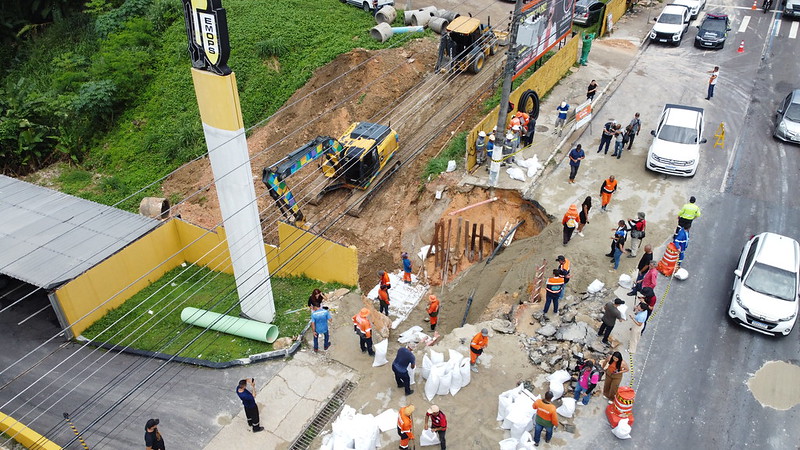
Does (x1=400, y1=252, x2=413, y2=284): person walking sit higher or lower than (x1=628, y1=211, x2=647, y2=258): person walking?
lower

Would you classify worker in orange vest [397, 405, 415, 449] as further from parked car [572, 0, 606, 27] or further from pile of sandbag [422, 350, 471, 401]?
parked car [572, 0, 606, 27]

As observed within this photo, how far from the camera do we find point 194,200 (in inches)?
965

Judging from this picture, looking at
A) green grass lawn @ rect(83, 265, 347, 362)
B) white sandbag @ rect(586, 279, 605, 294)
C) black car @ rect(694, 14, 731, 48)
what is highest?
black car @ rect(694, 14, 731, 48)

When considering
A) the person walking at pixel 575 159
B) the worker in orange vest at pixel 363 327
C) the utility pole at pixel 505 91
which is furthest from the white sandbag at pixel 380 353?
the person walking at pixel 575 159

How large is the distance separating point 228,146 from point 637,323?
34.0 ft

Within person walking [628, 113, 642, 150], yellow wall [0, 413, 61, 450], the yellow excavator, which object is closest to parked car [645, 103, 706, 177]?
person walking [628, 113, 642, 150]

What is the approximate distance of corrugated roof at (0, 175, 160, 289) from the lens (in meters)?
15.9

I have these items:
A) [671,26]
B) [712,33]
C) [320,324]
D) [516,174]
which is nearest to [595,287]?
[516,174]

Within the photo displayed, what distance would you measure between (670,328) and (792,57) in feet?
72.9

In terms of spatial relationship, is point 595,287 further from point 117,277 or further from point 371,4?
point 371,4

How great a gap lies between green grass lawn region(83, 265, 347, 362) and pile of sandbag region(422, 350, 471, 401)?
4.24 metres

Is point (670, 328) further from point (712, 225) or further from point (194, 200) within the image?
point (194, 200)

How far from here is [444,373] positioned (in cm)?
1226

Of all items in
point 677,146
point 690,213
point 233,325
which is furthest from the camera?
point 677,146
